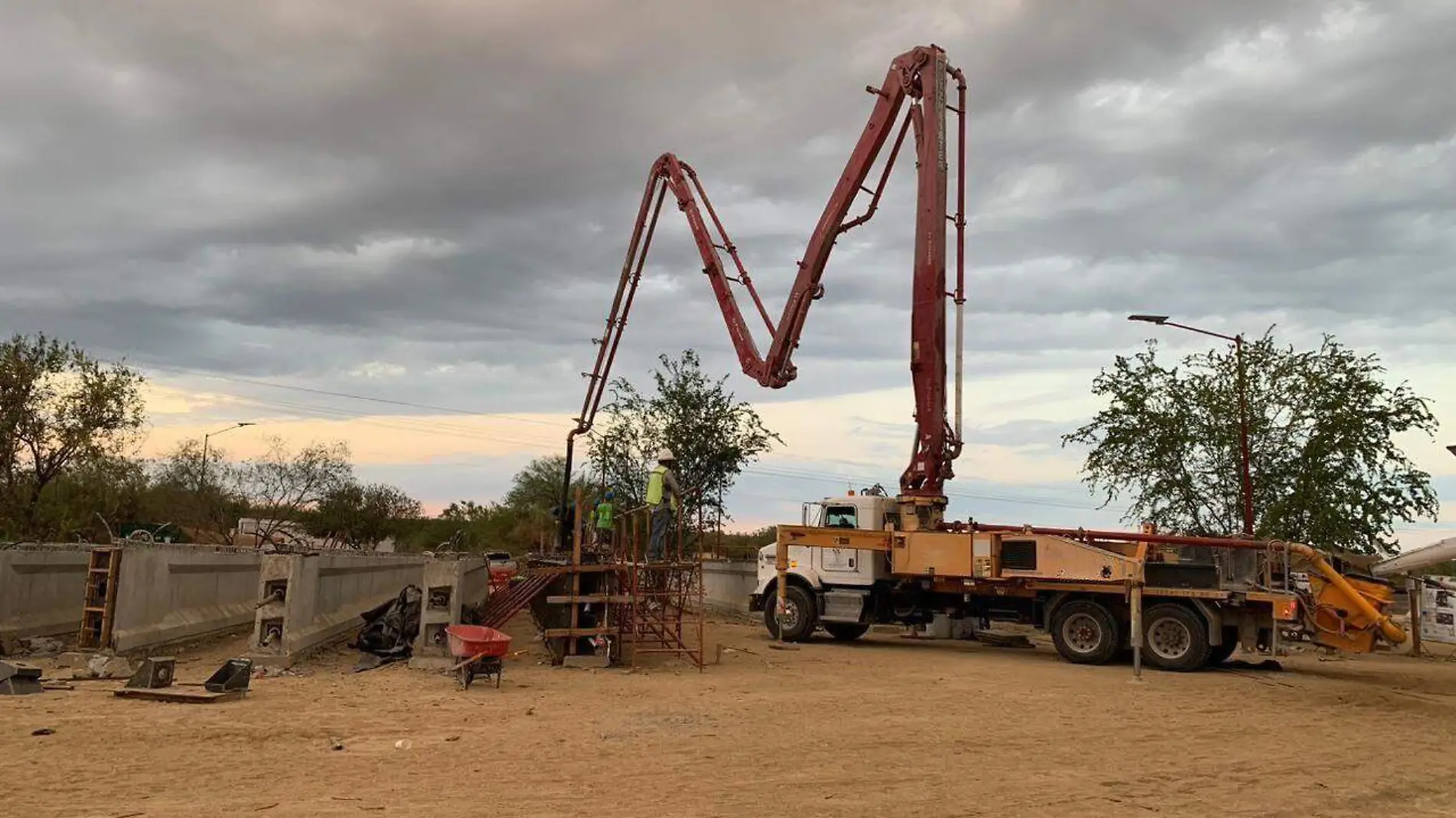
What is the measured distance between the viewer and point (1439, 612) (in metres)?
16.4

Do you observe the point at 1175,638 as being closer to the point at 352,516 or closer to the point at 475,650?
the point at 475,650

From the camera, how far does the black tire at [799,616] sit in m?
20.6

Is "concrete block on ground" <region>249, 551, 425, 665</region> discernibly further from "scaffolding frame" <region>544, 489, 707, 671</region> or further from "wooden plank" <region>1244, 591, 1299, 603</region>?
"wooden plank" <region>1244, 591, 1299, 603</region>

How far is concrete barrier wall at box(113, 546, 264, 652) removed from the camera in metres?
13.4

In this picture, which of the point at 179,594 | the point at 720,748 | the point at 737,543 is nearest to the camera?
the point at 720,748

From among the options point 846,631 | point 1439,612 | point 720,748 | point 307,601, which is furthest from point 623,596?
point 1439,612

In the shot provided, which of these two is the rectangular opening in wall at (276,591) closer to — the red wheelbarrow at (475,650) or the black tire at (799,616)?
the red wheelbarrow at (475,650)

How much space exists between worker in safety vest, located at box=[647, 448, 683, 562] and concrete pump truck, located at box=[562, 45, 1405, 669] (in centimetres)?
290

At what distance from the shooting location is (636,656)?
54.5 ft

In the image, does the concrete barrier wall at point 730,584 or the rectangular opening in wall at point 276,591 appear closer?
the rectangular opening in wall at point 276,591

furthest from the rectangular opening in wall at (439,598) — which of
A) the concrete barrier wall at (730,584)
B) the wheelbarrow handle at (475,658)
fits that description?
the concrete barrier wall at (730,584)

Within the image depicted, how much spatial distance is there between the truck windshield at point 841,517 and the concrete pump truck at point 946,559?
0.03 metres

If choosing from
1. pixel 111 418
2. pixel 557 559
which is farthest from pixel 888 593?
pixel 111 418

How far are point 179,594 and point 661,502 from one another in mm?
7063
